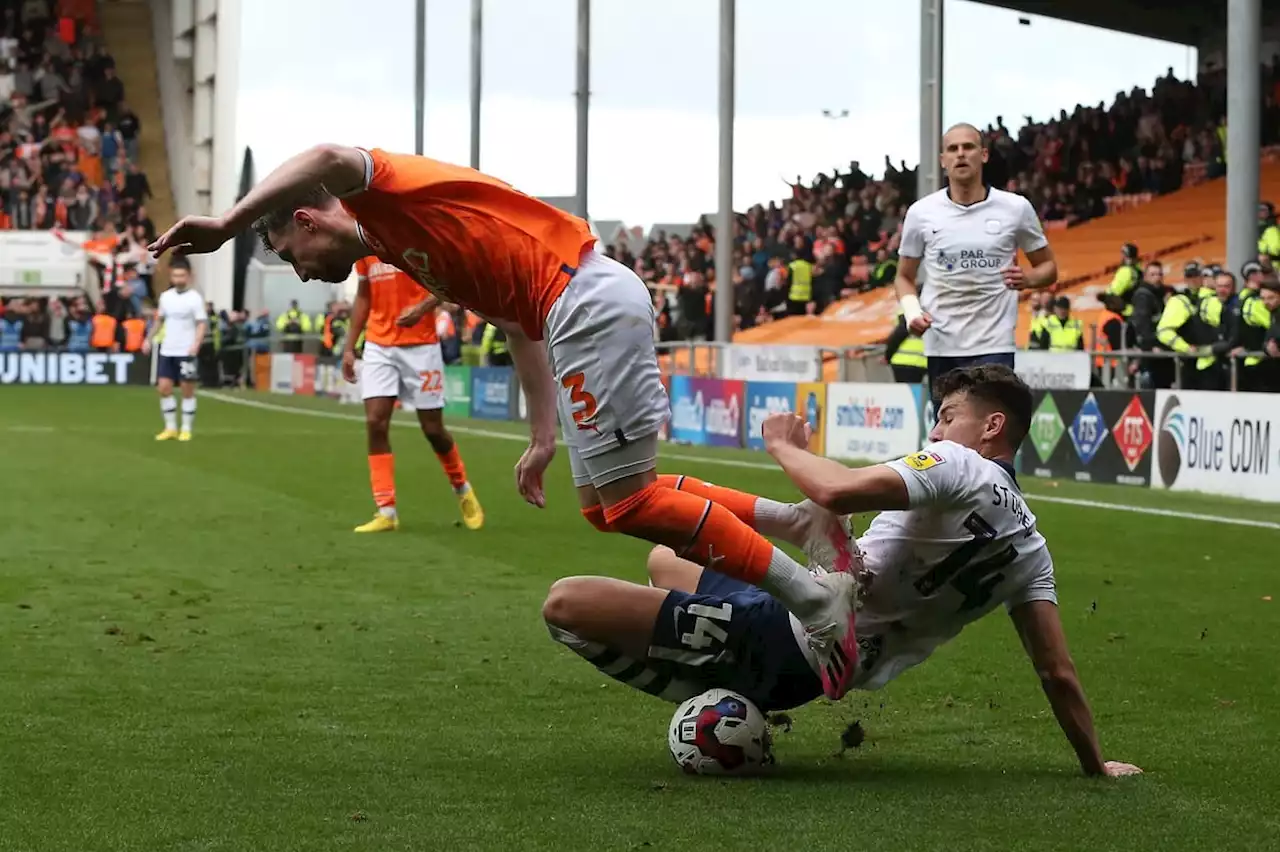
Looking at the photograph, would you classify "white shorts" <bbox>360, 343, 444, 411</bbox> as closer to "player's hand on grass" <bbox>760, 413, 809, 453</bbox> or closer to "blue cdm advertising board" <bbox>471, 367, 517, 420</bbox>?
"player's hand on grass" <bbox>760, 413, 809, 453</bbox>

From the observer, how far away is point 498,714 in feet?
21.2

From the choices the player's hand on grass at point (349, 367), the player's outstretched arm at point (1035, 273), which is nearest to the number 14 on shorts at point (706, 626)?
the player's outstretched arm at point (1035, 273)

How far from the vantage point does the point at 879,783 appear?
5.41m

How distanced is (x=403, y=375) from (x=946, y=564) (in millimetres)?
8222

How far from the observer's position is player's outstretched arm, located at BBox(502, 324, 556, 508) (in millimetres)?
6250

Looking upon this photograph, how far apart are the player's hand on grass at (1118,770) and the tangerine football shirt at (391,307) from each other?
324 inches

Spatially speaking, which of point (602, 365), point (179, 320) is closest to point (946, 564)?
point (602, 365)

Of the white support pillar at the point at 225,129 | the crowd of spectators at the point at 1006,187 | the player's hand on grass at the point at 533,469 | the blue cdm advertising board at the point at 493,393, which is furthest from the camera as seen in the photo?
the white support pillar at the point at 225,129

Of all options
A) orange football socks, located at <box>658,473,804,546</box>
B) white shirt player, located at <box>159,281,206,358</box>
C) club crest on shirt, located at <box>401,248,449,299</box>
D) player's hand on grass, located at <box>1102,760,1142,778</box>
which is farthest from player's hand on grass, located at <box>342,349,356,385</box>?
white shirt player, located at <box>159,281,206,358</box>

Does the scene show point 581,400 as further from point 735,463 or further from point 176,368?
point 176,368

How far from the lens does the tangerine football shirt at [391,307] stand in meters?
13.2

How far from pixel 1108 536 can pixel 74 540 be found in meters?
6.63

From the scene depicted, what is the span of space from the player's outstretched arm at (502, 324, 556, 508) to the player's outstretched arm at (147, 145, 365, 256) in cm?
102

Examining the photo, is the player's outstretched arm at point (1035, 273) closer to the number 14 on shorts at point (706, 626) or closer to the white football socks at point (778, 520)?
the white football socks at point (778, 520)
